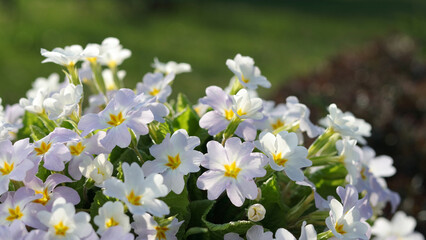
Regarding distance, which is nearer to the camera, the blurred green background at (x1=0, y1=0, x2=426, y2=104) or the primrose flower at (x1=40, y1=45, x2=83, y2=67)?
the primrose flower at (x1=40, y1=45, x2=83, y2=67)

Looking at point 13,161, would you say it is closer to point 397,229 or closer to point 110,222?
point 110,222

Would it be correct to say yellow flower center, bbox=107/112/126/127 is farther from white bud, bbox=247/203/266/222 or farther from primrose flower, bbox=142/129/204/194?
white bud, bbox=247/203/266/222

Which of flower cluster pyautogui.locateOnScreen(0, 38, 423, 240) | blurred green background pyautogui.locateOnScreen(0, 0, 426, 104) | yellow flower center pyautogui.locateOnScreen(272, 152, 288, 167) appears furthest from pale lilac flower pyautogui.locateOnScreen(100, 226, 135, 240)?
blurred green background pyautogui.locateOnScreen(0, 0, 426, 104)

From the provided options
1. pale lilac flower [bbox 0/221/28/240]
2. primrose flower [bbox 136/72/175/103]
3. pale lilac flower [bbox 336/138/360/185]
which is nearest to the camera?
pale lilac flower [bbox 0/221/28/240]

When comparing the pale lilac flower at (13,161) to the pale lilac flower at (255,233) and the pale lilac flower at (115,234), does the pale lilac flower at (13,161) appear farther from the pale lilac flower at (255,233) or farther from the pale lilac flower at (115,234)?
the pale lilac flower at (255,233)

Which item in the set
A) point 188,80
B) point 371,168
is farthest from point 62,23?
point 371,168

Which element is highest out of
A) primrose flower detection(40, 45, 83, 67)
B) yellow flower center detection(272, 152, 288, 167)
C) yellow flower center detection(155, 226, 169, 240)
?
primrose flower detection(40, 45, 83, 67)

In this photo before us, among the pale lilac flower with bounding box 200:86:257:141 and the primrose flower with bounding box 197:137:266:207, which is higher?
the pale lilac flower with bounding box 200:86:257:141

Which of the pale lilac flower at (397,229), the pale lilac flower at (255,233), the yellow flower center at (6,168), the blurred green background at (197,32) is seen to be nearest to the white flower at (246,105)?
the pale lilac flower at (255,233)
